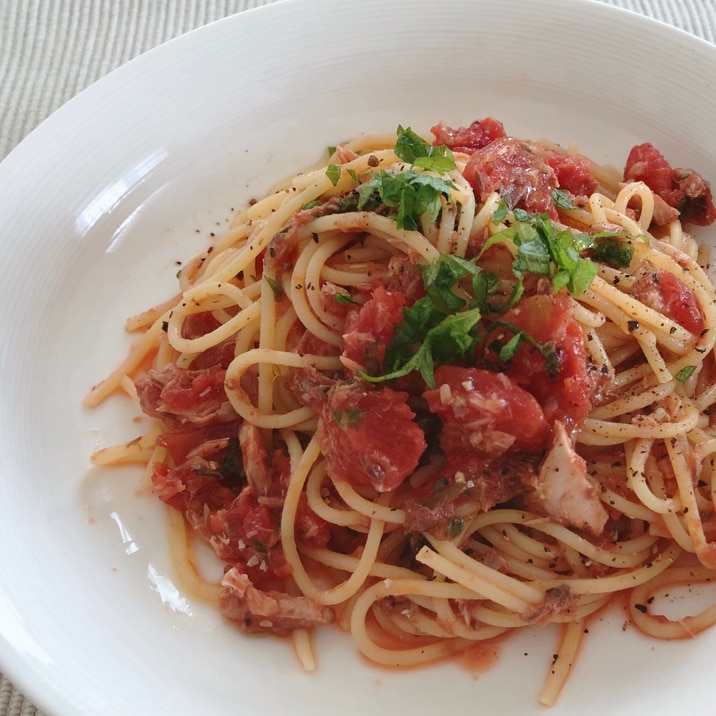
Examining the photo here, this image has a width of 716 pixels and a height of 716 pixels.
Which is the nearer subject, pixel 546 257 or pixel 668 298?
pixel 546 257

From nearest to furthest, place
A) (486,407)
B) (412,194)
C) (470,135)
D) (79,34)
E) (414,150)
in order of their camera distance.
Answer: (486,407) < (412,194) < (414,150) < (470,135) < (79,34)

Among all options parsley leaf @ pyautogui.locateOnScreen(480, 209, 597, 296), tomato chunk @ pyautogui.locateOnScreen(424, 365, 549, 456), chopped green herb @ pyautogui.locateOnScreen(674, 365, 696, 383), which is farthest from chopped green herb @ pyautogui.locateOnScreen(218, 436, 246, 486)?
chopped green herb @ pyautogui.locateOnScreen(674, 365, 696, 383)

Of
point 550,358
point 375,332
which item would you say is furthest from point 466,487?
point 375,332

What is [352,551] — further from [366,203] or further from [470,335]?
[366,203]

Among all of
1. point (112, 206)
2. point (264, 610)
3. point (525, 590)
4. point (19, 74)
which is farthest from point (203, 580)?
point (19, 74)

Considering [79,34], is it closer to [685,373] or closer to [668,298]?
[668,298]

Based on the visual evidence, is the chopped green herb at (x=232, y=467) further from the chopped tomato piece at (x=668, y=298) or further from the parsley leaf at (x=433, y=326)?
the chopped tomato piece at (x=668, y=298)
